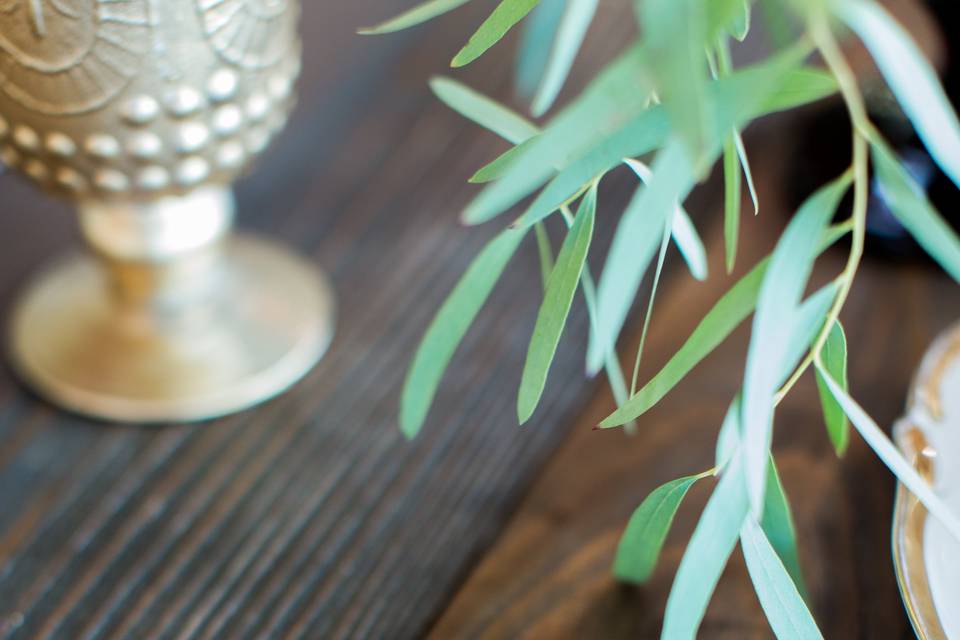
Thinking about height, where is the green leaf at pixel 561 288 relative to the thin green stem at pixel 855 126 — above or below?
below

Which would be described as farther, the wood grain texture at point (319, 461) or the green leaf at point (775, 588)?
the wood grain texture at point (319, 461)

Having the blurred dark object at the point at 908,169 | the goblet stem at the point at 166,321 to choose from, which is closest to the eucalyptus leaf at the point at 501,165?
the goblet stem at the point at 166,321

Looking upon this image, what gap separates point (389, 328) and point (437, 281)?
0.14 ft

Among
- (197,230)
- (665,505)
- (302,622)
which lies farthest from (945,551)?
(197,230)

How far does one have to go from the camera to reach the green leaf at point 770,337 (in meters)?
0.27

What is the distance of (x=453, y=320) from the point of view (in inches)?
14.4

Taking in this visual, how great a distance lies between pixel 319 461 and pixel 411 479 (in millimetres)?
45

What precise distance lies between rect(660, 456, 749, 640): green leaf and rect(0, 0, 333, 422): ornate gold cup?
255 millimetres

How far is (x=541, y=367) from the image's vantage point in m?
0.34

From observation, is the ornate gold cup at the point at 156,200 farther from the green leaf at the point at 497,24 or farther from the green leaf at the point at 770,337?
the green leaf at the point at 770,337

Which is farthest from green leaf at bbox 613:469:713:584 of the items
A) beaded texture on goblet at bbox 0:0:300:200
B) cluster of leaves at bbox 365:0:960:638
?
beaded texture on goblet at bbox 0:0:300:200

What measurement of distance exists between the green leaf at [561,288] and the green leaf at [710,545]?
6cm

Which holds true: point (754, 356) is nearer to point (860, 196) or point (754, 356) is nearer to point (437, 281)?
point (860, 196)

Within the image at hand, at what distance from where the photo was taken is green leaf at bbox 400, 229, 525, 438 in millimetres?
351
